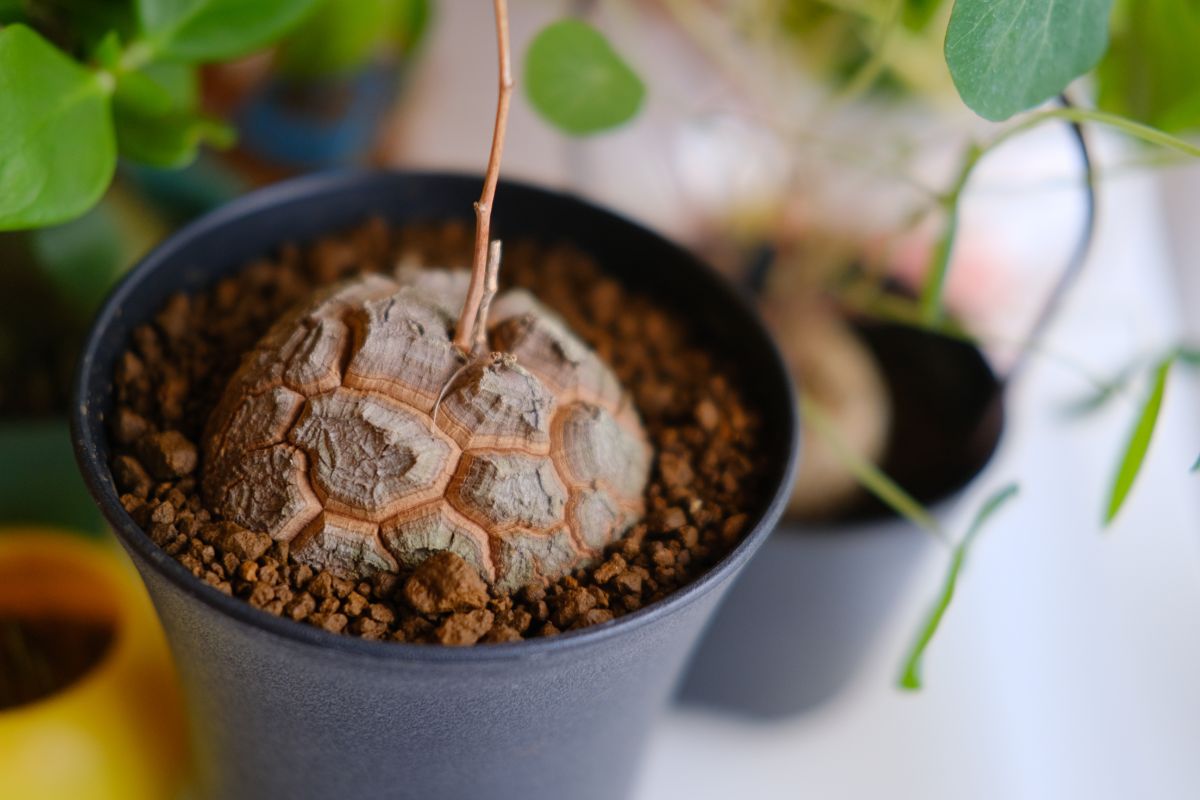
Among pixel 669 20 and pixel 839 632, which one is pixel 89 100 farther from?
pixel 669 20

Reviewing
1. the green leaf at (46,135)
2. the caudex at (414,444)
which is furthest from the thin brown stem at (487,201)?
the green leaf at (46,135)

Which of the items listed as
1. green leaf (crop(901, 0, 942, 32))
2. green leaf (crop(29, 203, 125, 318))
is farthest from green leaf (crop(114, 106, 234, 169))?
green leaf (crop(901, 0, 942, 32))

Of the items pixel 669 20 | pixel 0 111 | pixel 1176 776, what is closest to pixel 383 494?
pixel 0 111

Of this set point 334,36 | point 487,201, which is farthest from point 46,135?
point 334,36

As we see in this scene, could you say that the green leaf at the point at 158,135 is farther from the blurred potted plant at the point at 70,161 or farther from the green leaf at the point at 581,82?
the green leaf at the point at 581,82

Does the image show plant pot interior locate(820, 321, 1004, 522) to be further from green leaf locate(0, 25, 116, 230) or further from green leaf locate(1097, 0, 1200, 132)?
green leaf locate(0, 25, 116, 230)

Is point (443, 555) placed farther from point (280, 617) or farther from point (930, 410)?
point (930, 410)

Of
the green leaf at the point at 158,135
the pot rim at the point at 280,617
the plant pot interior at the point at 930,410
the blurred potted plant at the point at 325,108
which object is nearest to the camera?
the pot rim at the point at 280,617
